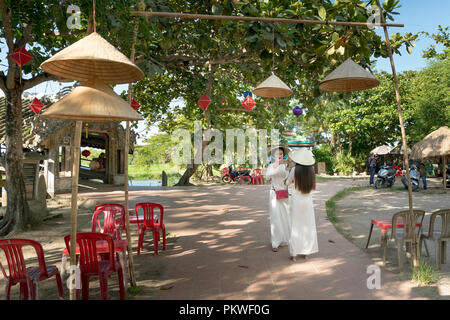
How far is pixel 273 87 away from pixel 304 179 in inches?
62.4

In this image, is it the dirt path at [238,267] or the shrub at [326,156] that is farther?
the shrub at [326,156]

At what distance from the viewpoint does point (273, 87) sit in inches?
203

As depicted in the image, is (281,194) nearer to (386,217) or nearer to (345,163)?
(386,217)

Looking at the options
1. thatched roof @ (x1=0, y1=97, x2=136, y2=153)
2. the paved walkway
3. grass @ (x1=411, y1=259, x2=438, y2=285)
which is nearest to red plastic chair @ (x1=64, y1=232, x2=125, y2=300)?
the paved walkway

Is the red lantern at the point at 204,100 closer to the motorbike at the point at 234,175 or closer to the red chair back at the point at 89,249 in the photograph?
the red chair back at the point at 89,249

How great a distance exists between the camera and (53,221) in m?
8.22

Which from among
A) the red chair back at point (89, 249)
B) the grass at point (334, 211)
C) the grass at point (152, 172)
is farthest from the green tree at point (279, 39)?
the grass at point (152, 172)

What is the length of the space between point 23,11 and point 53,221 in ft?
16.8

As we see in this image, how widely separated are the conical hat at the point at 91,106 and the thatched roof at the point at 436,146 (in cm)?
1521

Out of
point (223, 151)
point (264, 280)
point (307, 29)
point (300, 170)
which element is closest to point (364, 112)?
point (223, 151)

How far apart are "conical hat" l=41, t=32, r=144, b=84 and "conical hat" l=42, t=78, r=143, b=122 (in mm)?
244

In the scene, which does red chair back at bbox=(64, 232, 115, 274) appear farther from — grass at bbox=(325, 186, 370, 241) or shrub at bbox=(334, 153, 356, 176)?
shrub at bbox=(334, 153, 356, 176)

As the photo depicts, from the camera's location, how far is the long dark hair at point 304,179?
4.88 m
